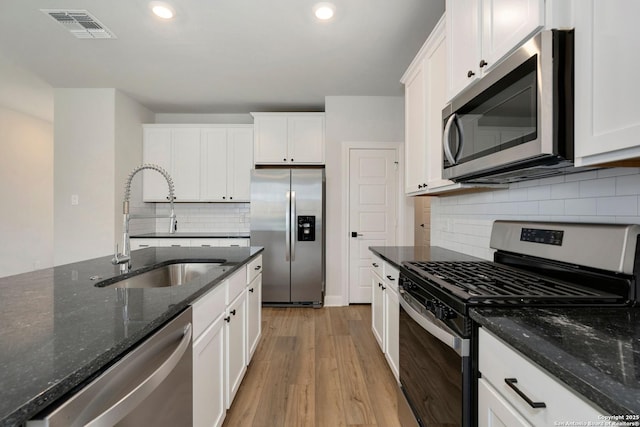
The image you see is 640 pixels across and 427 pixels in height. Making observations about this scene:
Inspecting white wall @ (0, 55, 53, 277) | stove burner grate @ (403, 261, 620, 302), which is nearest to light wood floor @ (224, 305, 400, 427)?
stove burner grate @ (403, 261, 620, 302)

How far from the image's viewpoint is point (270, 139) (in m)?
4.03

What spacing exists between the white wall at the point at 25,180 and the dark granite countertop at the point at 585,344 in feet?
18.4

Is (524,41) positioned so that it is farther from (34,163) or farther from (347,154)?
(34,163)

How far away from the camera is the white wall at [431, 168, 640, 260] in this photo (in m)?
1.07

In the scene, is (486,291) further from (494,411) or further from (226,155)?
(226,155)

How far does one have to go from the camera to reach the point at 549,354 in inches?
24.6

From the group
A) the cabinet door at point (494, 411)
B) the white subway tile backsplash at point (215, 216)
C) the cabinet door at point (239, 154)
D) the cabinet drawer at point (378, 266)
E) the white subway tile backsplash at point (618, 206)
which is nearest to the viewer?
the cabinet door at point (494, 411)

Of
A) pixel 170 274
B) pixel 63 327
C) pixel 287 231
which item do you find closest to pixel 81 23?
pixel 170 274

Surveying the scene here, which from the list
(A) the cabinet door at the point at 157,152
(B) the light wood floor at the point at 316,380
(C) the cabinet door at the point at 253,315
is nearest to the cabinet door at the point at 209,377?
(B) the light wood floor at the point at 316,380

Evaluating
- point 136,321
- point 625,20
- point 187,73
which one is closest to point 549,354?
point 625,20

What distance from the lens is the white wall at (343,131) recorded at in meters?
Result: 3.91

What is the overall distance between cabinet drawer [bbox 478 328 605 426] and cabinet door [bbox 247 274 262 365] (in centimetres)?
162

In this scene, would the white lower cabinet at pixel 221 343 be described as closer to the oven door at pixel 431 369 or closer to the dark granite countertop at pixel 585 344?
the oven door at pixel 431 369

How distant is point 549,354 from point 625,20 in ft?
2.91
